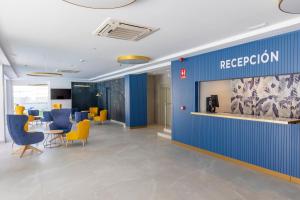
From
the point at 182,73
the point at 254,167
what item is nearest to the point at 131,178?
the point at 254,167

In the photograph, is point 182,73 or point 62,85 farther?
point 62,85

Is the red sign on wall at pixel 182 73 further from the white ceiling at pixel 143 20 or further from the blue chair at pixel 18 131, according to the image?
the blue chair at pixel 18 131

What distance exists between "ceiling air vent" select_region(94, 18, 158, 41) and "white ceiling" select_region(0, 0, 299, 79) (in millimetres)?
114

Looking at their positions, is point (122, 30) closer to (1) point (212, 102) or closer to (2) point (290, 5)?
(2) point (290, 5)

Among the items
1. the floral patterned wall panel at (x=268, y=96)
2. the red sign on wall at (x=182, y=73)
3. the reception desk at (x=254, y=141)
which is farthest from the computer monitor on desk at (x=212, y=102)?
the red sign on wall at (x=182, y=73)

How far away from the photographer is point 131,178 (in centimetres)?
393

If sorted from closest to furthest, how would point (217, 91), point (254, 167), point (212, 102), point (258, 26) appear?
point (258, 26) < point (254, 167) < point (212, 102) < point (217, 91)

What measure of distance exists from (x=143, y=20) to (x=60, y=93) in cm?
1268

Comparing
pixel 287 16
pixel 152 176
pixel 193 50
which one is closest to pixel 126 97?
pixel 193 50

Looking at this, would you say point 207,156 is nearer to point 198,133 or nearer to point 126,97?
point 198,133

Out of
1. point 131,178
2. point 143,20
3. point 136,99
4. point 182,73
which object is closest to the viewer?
point 143,20

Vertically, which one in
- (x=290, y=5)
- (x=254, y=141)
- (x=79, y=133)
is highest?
(x=290, y=5)

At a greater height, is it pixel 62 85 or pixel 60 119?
pixel 62 85

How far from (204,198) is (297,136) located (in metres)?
2.17
